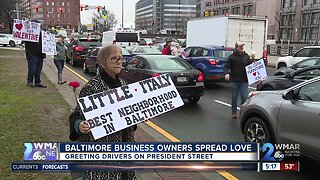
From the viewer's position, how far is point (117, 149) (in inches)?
95.0

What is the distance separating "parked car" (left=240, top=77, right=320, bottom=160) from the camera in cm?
446

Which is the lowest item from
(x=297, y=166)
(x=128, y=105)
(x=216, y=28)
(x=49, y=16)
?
(x=297, y=166)

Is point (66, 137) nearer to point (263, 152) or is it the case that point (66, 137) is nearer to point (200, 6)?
point (263, 152)

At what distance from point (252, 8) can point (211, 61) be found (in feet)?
302

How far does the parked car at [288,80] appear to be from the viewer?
8.74m

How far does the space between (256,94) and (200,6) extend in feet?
433

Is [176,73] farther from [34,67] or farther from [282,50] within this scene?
[282,50]

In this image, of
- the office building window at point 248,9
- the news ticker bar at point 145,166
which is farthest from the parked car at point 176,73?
the office building window at point 248,9

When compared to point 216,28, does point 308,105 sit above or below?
below

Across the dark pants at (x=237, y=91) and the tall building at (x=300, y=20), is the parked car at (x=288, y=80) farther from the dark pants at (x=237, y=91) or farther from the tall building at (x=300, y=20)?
the tall building at (x=300, y=20)

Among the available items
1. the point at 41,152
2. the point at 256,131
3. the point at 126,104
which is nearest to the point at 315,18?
the point at 256,131

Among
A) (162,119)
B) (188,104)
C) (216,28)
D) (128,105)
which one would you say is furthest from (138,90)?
(216,28)

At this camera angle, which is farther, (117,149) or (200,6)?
(200,6)

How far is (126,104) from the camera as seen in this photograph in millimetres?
2680
